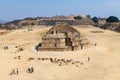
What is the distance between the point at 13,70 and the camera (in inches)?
1452

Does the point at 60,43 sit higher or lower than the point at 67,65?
higher

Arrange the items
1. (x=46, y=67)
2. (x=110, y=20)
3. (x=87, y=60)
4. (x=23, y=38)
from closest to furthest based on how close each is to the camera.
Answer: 1. (x=46, y=67)
2. (x=87, y=60)
3. (x=23, y=38)
4. (x=110, y=20)

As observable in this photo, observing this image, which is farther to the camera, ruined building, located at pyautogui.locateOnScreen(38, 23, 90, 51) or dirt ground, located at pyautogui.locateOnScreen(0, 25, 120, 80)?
ruined building, located at pyautogui.locateOnScreen(38, 23, 90, 51)

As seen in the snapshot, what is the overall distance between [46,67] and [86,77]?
7181mm

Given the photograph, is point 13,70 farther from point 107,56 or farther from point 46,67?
point 107,56

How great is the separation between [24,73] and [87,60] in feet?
35.9

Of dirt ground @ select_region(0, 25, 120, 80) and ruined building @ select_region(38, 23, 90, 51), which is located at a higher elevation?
ruined building @ select_region(38, 23, 90, 51)

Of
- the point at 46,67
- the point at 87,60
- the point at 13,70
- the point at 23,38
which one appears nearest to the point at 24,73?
the point at 13,70

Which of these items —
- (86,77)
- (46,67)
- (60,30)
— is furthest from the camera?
(60,30)

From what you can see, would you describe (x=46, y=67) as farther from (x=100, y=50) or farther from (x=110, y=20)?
(x=110, y=20)

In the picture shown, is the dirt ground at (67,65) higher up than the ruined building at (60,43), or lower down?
lower down

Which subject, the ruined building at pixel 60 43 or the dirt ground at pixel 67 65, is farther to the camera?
the ruined building at pixel 60 43

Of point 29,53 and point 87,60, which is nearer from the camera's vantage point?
point 87,60

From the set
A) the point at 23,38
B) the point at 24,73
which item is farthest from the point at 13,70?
the point at 23,38
